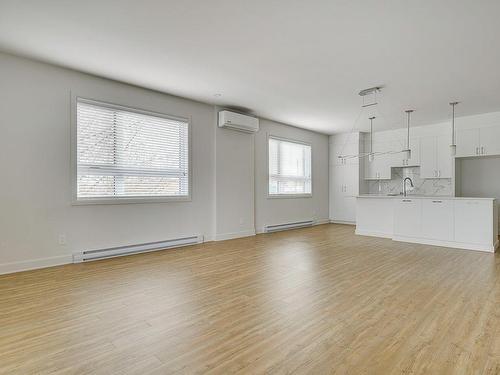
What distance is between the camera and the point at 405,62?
382 cm

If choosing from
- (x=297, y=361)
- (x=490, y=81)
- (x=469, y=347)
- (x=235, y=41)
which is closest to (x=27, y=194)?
(x=235, y=41)

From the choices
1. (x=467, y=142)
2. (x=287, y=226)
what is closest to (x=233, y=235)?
(x=287, y=226)

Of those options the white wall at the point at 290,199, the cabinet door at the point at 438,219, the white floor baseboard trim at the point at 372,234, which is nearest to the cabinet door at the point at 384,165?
the white wall at the point at 290,199

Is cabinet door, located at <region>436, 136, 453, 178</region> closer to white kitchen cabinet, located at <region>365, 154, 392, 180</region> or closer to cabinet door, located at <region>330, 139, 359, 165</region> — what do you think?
white kitchen cabinet, located at <region>365, 154, 392, 180</region>

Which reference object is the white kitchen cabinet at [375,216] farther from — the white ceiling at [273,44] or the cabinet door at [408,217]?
the white ceiling at [273,44]

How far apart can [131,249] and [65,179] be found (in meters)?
1.42

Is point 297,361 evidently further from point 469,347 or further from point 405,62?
point 405,62

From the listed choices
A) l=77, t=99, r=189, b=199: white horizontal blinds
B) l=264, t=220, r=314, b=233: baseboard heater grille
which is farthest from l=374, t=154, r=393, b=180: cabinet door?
l=77, t=99, r=189, b=199: white horizontal blinds

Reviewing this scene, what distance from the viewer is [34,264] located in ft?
12.7

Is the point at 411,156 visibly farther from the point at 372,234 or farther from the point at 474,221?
the point at 474,221

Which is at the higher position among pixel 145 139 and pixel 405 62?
pixel 405 62

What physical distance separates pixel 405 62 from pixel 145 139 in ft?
13.1

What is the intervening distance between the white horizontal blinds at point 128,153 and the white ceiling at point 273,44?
1.95 feet

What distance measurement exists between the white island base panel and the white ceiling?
1924 mm
